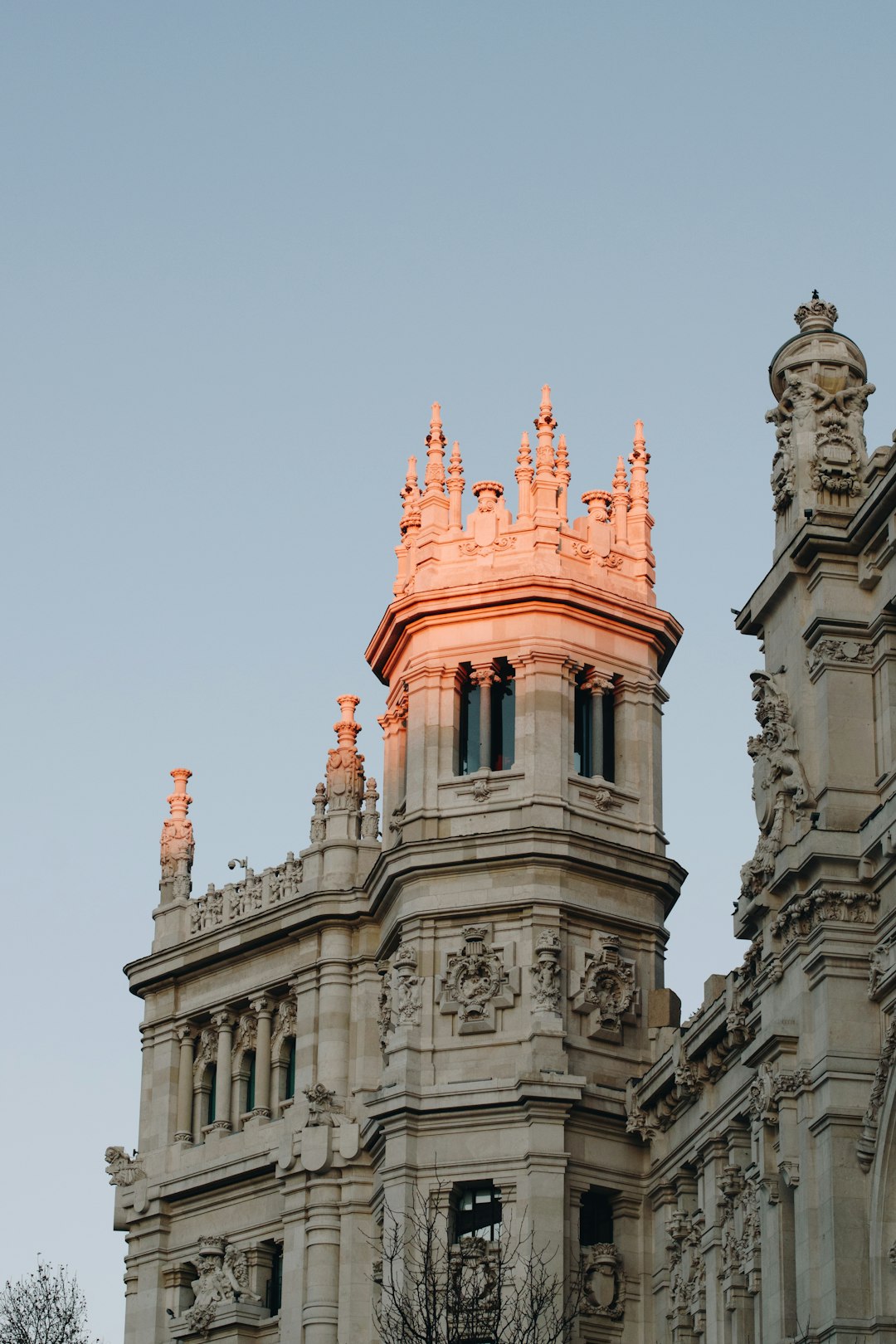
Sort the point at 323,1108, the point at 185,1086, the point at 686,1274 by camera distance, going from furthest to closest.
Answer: the point at 185,1086
the point at 323,1108
the point at 686,1274

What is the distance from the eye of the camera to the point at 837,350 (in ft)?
141

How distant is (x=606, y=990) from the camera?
165 ft

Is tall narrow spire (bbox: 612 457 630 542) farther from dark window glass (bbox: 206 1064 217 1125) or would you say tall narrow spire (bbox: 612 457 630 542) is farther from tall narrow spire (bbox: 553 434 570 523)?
dark window glass (bbox: 206 1064 217 1125)

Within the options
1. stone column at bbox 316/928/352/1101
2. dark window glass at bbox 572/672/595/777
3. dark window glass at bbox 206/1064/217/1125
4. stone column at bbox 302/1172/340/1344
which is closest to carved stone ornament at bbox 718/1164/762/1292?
stone column at bbox 302/1172/340/1344

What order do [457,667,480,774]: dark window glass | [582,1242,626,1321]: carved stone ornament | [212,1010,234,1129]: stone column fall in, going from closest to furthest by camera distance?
[582,1242,626,1321]: carved stone ornament < [457,667,480,774]: dark window glass < [212,1010,234,1129]: stone column

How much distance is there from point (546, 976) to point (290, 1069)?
24.5ft

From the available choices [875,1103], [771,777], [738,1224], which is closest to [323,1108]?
[738,1224]

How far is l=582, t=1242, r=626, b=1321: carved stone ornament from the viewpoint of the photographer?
48.0 meters

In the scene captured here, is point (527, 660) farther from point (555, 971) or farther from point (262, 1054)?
point (262, 1054)

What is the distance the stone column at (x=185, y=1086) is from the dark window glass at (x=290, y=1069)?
2.72 m

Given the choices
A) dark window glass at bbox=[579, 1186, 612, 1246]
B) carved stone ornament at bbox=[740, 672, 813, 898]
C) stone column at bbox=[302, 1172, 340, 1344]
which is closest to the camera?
carved stone ornament at bbox=[740, 672, 813, 898]

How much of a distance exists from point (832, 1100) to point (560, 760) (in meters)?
14.2

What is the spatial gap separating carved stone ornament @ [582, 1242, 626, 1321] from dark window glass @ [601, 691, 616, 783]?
333 inches

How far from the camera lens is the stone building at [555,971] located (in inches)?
1544
